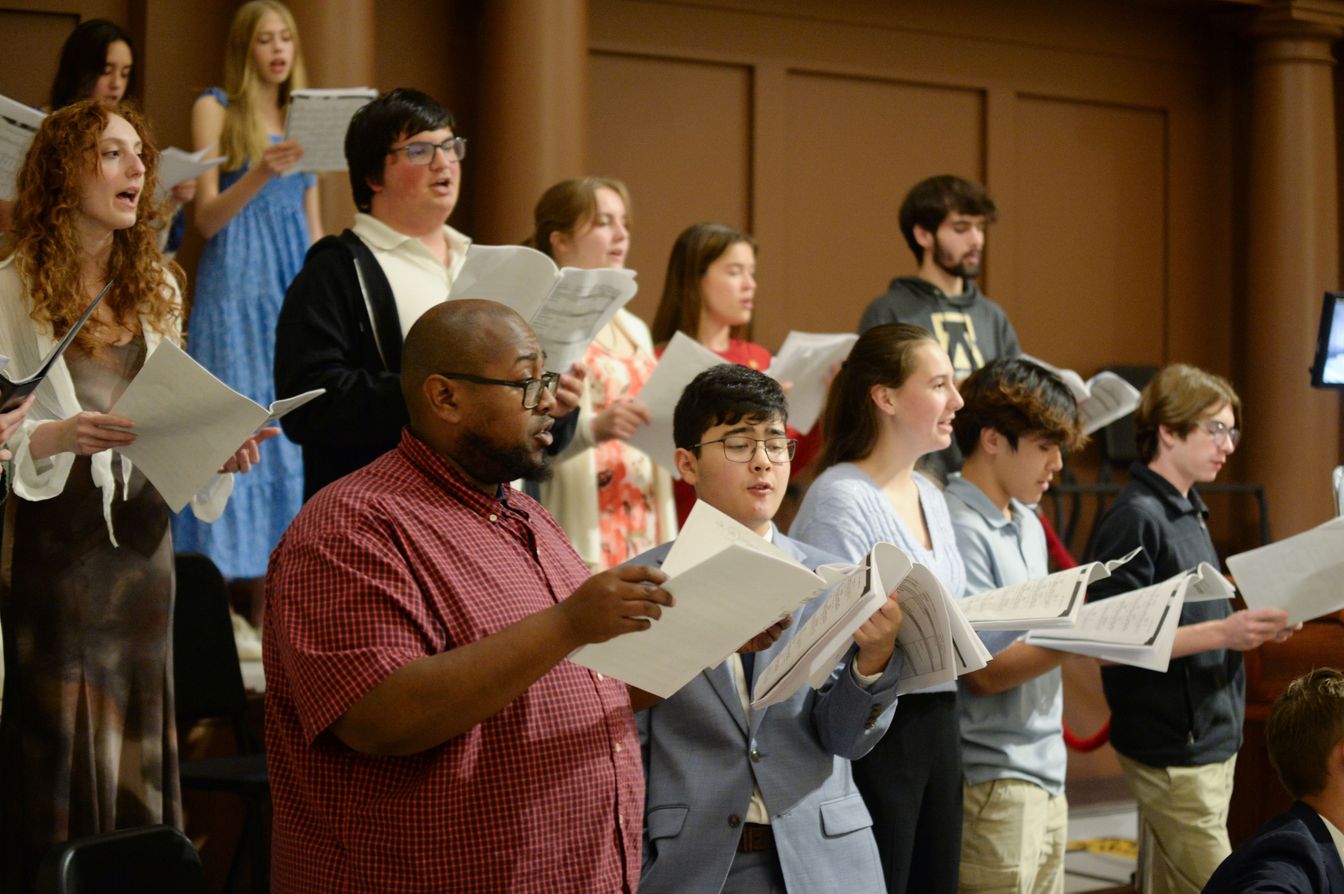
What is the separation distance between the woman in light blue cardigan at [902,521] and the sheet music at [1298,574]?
0.68 metres

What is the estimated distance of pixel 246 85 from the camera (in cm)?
410

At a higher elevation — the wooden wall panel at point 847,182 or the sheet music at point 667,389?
the wooden wall panel at point 847,182

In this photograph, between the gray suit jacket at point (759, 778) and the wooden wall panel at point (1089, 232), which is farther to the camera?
the wooden wall panel at point (1089, 232)

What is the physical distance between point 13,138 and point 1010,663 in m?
2.03

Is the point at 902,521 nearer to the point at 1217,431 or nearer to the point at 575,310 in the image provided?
the point at 575,310

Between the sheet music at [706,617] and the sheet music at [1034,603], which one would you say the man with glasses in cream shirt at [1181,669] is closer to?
the sheet music at [1034,603]

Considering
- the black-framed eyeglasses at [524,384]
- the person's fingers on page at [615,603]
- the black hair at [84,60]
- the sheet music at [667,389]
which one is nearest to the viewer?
the person's fingers on page at [615,603]

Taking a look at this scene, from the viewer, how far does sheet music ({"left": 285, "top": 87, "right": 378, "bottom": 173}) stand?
344 cm

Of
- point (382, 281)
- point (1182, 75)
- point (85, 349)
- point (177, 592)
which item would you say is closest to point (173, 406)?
point (85, 349)

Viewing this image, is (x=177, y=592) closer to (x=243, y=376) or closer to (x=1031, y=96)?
(x=243, y=376)

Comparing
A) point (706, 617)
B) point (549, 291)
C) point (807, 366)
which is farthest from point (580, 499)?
point (706, 617)

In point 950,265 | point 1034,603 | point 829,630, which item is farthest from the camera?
point 950,265

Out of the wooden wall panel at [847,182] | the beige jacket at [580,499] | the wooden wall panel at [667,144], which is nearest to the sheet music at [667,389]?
the beige jacket at [580,499]

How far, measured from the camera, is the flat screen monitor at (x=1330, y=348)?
168 inches
